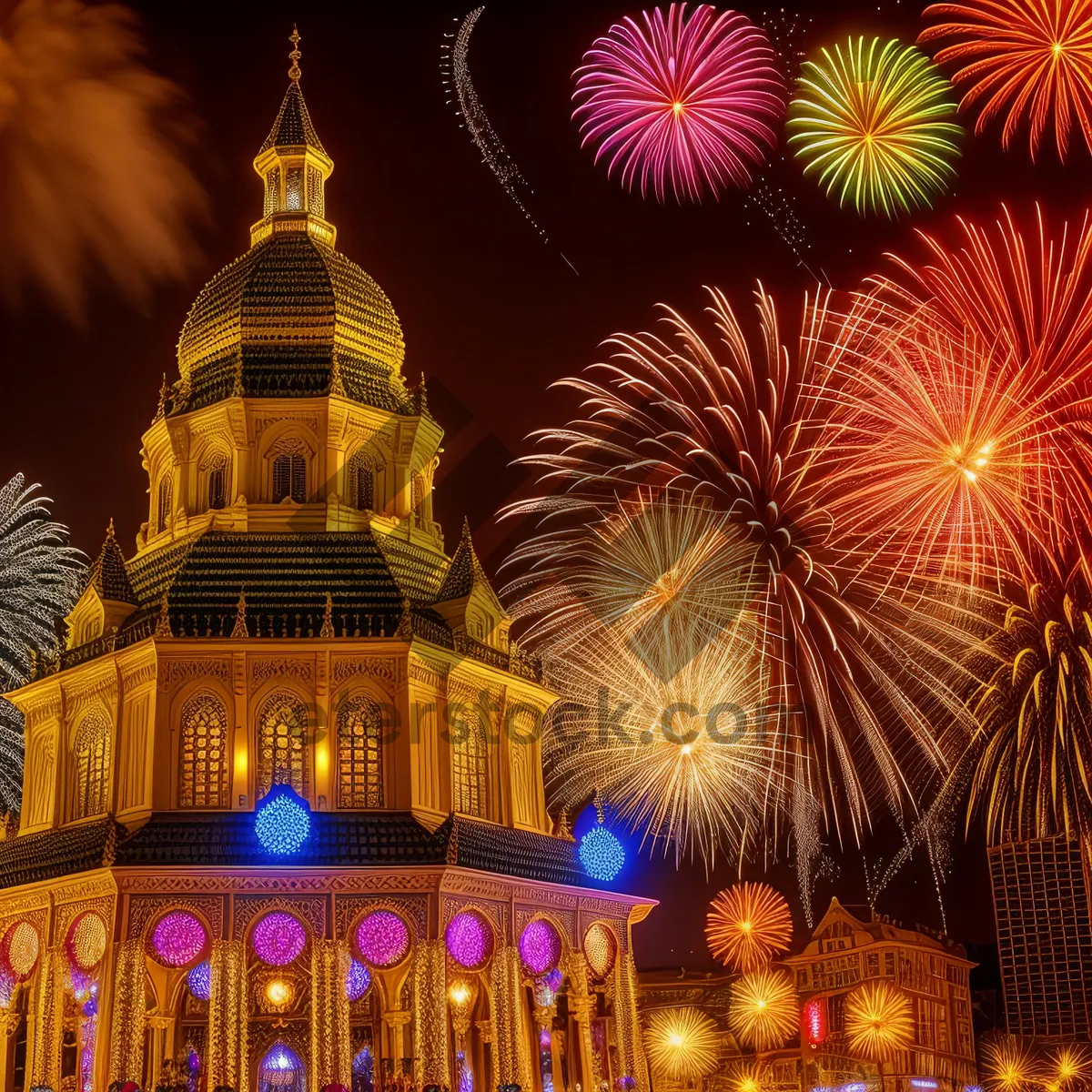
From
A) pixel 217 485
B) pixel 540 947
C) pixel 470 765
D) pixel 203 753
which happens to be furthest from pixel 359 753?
pixel 217 485

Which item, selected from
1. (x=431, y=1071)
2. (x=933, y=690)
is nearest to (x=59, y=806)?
(x=431, y=1071)

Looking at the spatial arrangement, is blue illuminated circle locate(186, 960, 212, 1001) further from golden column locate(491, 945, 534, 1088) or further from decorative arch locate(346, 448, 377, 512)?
decorative arch locate(346, 448, 377, 512)

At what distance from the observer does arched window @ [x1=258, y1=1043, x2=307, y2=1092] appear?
50.0 metres

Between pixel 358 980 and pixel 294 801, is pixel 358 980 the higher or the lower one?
the lower one

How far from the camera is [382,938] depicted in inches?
1865

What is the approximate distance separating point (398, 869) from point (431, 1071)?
5.99m

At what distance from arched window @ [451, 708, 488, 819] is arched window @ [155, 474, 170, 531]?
14.3 meters

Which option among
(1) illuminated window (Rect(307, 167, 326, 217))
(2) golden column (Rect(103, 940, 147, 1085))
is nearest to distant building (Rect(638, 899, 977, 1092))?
(2) golden column (Rect(103, 940, 147, 1085))

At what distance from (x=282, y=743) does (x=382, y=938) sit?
7.22 metres

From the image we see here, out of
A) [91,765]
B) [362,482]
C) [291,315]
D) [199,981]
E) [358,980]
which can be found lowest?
[358,980]

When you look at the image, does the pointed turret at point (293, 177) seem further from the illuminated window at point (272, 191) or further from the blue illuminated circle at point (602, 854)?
the blue illuminated circle at point (602, 854)

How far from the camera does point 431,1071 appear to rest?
45.4 m

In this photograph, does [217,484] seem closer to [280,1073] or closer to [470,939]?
[470,939]

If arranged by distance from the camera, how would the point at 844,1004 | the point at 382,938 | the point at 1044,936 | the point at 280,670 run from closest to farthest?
the point at 382,938 < the point at 280,670 < the point at 844,1004 < the point at 1044,936
